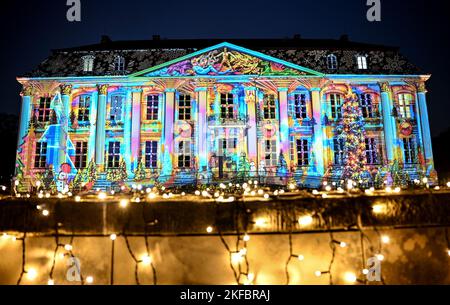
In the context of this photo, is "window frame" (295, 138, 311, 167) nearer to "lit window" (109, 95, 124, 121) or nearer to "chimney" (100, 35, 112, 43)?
"lit window" (109, 95, 124, 121)

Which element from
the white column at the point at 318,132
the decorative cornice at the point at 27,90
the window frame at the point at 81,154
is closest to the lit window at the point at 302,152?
the white column at the point at 318,132

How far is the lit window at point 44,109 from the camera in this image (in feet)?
93.4

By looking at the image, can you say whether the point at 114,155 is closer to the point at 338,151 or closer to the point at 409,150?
the point at 338,151

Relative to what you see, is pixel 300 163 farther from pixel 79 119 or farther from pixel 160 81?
pixel 79 119

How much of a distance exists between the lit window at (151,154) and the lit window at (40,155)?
8.56 metres

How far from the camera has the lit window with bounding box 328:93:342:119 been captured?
94.0 feet

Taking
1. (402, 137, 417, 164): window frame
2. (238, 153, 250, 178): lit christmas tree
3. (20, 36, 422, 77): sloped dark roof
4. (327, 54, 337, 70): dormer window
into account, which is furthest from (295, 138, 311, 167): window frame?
(402, 137, 417, 164): window frame

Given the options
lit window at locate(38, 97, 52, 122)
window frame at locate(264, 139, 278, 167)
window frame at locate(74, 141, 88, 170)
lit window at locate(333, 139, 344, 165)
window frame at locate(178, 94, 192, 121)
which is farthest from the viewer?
lit window at locate(38, 97, 52, 122)

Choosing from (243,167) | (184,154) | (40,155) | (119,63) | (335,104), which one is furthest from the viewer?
(119,63)

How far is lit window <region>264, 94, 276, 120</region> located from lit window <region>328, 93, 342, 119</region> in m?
5.23

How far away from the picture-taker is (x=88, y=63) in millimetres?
29188

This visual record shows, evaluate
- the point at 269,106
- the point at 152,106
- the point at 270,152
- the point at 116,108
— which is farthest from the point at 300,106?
the point at 116,108

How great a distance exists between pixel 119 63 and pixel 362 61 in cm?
2210

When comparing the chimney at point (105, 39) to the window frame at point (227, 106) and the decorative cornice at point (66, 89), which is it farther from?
the window frame at point (227, 106)
